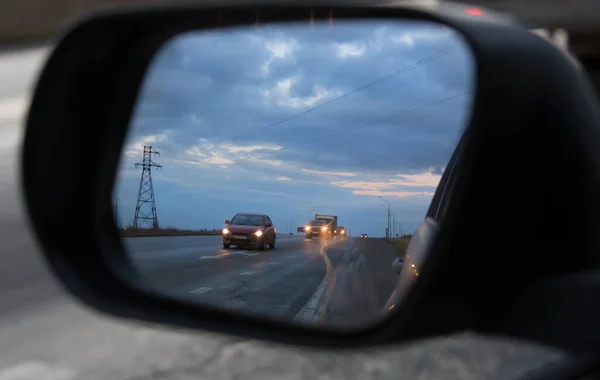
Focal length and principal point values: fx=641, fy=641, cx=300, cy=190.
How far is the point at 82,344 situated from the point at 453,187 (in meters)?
1.74

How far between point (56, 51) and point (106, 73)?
0.46 m

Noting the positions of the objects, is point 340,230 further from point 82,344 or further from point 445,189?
point 82,344

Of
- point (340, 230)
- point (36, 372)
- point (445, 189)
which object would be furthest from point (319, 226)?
point (36, 372)

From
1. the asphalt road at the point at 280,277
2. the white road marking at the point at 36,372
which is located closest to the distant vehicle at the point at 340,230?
the asphalt road at the point at 280,277

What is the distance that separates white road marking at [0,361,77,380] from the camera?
265cm

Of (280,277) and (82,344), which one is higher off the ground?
(82,344)

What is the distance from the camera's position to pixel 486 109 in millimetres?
1831

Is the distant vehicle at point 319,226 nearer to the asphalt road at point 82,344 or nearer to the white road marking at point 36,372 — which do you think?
the asphalt road at point 82,344

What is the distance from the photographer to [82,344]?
281cm

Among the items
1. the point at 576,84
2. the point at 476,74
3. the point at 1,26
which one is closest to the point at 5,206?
the point at 476,74

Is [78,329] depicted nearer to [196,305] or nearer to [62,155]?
[196,305]

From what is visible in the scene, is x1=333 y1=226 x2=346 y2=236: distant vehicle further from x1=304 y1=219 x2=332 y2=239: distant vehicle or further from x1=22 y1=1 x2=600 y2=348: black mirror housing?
x1=22 y1=1 x2=600 y2=348: black mirror housing

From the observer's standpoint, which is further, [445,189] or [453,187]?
[445,189]

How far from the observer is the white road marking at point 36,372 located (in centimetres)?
265
